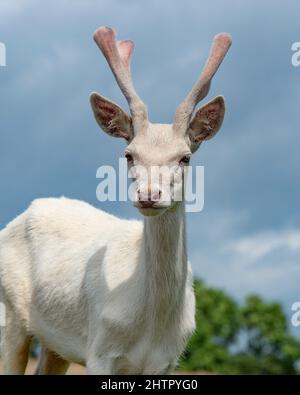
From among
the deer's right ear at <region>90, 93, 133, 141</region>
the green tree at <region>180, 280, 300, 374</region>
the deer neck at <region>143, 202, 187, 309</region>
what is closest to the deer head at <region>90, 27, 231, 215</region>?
the deer's right ear at <region>90, 93, 133, 141</region>

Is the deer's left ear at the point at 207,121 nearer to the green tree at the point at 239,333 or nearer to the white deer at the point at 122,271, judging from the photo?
the white deer at the point at 122,271

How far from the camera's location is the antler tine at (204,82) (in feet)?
26.7

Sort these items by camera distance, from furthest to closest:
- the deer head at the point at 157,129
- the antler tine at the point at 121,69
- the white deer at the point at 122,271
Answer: the antler tine at the point at 121,69
the white deer at the point at 122,271
the deer head at the point at 157,129

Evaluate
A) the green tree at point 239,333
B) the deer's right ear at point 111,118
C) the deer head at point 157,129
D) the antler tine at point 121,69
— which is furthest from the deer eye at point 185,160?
the green tree at point 239,333

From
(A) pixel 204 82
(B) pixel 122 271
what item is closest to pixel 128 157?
(A) pixel 204 82

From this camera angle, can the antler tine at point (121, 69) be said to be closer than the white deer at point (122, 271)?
No

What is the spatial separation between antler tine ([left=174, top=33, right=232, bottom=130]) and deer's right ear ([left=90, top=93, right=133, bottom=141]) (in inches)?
18.3

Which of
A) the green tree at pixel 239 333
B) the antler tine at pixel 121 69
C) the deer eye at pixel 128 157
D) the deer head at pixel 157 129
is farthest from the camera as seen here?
the green tree at pixel 239 333

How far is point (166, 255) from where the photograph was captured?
810 centimetres

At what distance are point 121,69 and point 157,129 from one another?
0.99m

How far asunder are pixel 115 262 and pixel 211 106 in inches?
70.4

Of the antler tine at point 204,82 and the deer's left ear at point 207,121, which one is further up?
the antler tine at point 204,82

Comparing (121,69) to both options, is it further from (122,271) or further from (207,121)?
(122,271)
